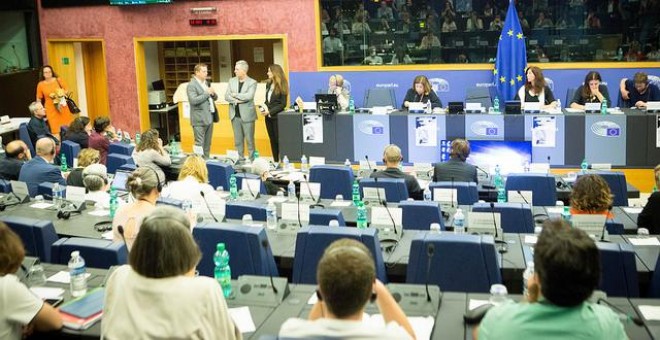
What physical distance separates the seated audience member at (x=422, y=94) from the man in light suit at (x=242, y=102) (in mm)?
2235

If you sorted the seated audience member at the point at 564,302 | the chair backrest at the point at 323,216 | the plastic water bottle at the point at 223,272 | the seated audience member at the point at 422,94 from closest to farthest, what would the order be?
the seated audience member at the point at 564,302 < the plastic water bottle at the point at 223,272 < the chair backrest at the point at 323,216 < the seated audience member at the point at 422,94

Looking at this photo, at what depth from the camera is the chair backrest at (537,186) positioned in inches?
272

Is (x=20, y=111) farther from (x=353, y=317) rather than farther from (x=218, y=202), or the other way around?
(x=353, y=317)

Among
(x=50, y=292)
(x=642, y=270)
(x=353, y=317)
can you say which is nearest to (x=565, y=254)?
(x=353, y=317)

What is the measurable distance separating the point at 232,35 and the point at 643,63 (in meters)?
6.54

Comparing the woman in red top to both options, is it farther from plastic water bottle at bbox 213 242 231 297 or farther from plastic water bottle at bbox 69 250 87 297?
plastic water bottle at bbox 213 242 231 297

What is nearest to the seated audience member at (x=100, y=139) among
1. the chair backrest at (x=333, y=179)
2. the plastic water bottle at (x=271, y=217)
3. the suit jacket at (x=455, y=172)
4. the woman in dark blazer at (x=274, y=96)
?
the woman in dark blazer at (x=274, y=96)

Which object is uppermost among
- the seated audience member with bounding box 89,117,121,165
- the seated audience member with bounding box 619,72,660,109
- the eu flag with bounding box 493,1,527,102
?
the eu flag with bounding box 493,1,527,102

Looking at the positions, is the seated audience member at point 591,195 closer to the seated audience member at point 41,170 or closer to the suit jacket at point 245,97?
the seated audience member at point 41,170

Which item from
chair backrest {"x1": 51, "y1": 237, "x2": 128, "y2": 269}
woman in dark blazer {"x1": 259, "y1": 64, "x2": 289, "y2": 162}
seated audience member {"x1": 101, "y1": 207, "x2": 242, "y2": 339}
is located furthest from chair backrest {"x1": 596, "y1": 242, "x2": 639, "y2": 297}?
woman in dark blazer {"x1": 259, "y1": 64, "x2": 289, "y2": 162}

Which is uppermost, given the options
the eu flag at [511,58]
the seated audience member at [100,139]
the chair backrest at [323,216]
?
the eu flag at [511,58]

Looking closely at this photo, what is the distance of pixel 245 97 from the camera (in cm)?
1093

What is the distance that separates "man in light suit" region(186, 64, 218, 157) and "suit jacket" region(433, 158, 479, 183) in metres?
4.67

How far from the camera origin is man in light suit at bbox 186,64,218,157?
35.9 ft
